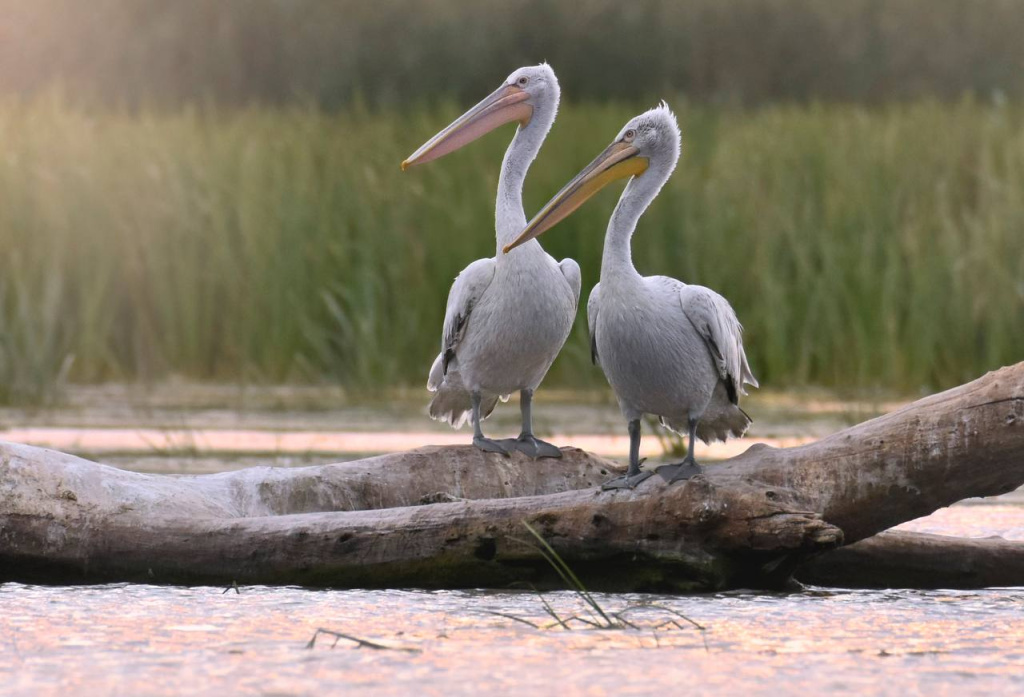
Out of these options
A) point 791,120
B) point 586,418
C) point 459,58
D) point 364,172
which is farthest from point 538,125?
point 459,58

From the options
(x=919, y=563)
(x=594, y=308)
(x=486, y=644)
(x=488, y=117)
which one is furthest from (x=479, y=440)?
(x=486, y=644)

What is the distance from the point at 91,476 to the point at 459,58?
17017mm

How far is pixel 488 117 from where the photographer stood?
6.31 m

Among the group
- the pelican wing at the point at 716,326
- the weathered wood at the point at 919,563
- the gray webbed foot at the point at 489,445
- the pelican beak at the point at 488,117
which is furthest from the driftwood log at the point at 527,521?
the pelican beak at the point at 488,117

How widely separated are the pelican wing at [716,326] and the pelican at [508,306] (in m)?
0.73

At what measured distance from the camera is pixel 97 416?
26.8ft

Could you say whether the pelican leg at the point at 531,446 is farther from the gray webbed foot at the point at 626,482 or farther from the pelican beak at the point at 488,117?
the pelican beak at the point at 488,117

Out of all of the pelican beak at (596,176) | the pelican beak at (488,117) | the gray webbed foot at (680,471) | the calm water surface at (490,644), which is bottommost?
the calm water surface at (490,644)

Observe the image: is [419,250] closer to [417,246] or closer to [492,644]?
[417,246]

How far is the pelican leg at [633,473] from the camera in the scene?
4711mm

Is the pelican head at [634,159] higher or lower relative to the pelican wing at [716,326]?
higher

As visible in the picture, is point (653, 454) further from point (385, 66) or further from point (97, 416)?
point (385, 66)

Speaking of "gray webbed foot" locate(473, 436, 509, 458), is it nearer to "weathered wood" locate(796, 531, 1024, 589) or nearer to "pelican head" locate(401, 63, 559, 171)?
"weathered wood" locate(796, 531, 1024, 589)

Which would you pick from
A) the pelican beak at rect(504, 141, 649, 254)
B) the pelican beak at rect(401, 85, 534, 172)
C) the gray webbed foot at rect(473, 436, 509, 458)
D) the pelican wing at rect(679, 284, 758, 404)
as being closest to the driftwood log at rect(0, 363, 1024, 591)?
the pelican wing at rect(679, 284, 758, 404)
